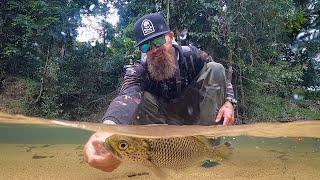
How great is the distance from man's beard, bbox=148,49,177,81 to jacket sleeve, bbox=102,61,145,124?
0.09 metres

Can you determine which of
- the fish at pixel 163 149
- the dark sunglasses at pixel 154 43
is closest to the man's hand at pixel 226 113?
the fish at pixel 163 149

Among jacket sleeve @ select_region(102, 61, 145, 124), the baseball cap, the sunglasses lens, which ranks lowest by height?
jacket sleeve @ select_region(102, 61, 145, 124)

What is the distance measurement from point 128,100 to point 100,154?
3.11ft

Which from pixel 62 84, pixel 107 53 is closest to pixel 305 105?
pixel 107 53

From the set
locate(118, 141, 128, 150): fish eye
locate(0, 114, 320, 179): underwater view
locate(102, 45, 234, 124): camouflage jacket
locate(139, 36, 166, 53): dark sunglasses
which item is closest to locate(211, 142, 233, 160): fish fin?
locate(0, 114, 320, 179): underwater view

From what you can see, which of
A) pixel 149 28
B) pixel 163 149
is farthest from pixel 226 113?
pixel 163 149

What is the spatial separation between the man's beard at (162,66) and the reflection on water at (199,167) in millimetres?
779

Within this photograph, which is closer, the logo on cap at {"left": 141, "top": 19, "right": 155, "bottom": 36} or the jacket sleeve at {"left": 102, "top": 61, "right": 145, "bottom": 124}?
the jacket sleeve at {"left": 102, "top": 61, "right": 145, "bottom": 124}

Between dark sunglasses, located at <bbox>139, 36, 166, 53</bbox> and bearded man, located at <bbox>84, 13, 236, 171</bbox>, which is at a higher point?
dark sunglasses, located at <bbox>139, 36, 166, 53</bbox>

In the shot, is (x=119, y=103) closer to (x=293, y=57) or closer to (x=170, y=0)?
(x=170, y=0)

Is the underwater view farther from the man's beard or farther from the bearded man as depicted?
the man's beard

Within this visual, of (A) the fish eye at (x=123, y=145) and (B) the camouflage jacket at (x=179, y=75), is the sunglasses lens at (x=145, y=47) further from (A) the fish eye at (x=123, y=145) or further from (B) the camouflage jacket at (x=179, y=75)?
(A) the fish eye at (x=123, y=145)

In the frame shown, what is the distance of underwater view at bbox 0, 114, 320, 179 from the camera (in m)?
2.53

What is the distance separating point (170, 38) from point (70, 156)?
1639 mm
